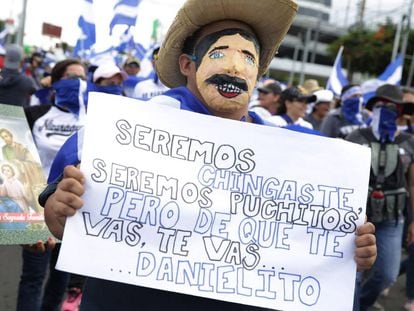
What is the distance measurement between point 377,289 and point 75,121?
2.52 metres

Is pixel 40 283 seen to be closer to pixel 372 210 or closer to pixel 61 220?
pixel 61 220

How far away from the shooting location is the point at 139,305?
185 centimetres

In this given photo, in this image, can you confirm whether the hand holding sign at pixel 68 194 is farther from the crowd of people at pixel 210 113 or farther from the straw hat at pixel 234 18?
the straw hat at pixel 234 18

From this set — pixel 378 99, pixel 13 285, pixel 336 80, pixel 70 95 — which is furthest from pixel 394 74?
pixel 13 285

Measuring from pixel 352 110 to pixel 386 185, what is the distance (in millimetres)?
2567

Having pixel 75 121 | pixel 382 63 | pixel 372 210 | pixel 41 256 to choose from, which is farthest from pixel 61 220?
pixel 382 63

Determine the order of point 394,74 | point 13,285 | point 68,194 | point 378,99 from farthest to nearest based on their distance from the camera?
point 394,74 < point 13,285 < point 378,99 < point 68,194

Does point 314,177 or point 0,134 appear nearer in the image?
point 314,177

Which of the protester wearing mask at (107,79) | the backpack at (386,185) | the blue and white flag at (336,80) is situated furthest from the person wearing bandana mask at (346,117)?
the blue and white flag at (336,80)

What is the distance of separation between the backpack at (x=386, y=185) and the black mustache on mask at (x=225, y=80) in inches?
105

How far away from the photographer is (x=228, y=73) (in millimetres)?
1939

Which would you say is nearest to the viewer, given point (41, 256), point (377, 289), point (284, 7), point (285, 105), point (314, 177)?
point (314, 177)

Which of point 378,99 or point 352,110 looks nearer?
point 378,99

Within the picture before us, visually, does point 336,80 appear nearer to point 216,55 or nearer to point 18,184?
→ point 18,184
